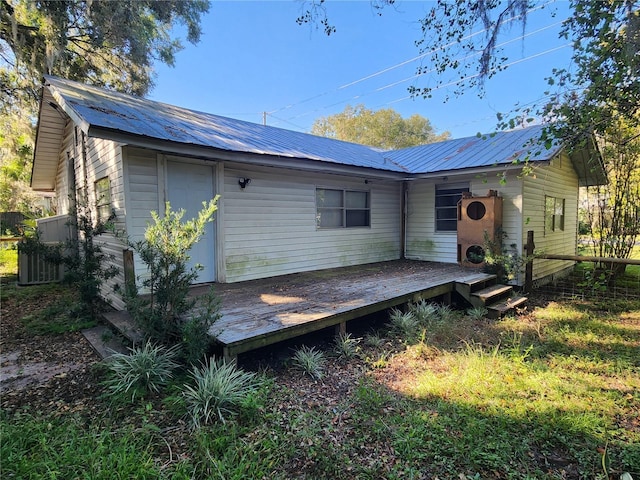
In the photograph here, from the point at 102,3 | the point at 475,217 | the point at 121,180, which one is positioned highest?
the point at 102,3

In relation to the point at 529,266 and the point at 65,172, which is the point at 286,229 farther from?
the point at 65,172

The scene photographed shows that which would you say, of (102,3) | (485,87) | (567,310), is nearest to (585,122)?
A: (485,87)

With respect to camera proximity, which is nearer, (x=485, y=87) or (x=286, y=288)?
(x=485, y=87)

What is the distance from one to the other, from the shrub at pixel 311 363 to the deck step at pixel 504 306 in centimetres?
345

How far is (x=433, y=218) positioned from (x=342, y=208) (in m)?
2.55

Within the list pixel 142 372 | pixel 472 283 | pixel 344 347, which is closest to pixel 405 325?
pixel 344 347

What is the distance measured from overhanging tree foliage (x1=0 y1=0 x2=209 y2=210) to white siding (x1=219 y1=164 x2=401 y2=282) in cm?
662

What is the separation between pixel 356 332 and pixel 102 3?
33.6 ft

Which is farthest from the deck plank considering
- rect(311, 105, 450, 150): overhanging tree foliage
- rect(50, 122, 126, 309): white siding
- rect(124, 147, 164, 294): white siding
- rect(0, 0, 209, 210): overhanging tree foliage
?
rect(311, 105, 450, 150): overhanging tree foliage

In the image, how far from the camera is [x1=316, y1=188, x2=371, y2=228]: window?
7582mm

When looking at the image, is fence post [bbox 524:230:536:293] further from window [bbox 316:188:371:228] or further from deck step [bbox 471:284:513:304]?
window [bbox 316:188:371:228]

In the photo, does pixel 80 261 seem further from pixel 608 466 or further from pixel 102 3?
pixel 102 3

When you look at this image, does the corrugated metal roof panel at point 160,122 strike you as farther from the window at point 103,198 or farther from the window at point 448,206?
the window at point 448,206

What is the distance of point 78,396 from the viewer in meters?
3.02
